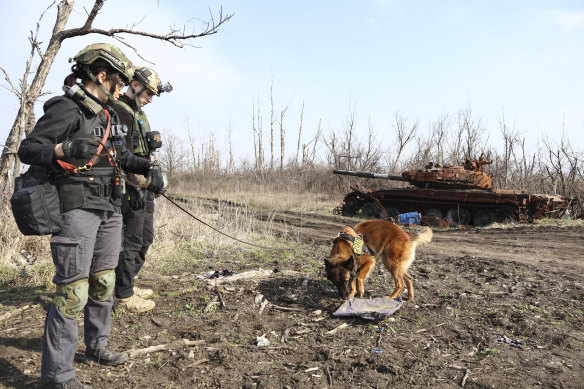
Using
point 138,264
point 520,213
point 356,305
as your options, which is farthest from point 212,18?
point 520,213

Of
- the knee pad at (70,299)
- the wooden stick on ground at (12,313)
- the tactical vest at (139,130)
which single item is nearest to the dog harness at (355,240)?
the tactical vest at (139,130)

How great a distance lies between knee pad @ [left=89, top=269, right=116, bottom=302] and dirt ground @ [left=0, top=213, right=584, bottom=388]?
0.59 meters

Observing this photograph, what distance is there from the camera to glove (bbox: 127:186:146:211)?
397 centimetres

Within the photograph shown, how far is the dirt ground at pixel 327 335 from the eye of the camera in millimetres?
3129

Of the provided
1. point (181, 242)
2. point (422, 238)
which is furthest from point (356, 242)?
point (181, 242)

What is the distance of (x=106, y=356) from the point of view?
3.18m

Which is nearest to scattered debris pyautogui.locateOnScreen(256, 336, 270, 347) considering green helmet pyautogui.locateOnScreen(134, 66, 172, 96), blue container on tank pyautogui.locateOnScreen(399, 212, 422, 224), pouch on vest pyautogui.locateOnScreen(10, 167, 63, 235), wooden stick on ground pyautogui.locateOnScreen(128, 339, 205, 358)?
wooden stick on ground pyautogui.locateOnScreen(128, 339, 205, 358)

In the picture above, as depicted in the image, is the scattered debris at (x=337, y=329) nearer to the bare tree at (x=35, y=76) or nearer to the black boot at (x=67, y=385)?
the black boot at (x=67, y=385)

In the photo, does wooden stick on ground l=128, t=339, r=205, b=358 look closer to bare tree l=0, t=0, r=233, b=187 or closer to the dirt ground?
the dirt ground

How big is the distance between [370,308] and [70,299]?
283 cm

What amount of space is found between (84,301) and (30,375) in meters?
0.86

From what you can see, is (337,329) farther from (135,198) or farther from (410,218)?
(410,218)

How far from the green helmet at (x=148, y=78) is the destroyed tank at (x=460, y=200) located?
11.8m

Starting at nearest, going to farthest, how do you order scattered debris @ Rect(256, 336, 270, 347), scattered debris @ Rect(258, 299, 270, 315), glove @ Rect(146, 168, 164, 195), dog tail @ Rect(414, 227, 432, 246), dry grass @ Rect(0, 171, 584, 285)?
1. glove @ Rect(146, 168, 164, 195)
2. scattered debris @ Rect(256, 336, 270, 347)
3. scattered debris @ Rect(258, 299, 270, 315)
4. dog tail @ Rect(414, 227, 432, 246)
5. dry grass @ Rect(0, 171, 584, 285)
